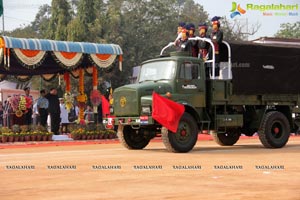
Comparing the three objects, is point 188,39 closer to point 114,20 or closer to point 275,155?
point 275,155

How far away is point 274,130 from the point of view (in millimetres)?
17672

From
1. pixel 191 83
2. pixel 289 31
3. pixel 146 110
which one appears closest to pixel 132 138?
pixel 146 110

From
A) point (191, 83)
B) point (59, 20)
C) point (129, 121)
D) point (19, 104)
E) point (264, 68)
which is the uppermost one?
point (59, 20)

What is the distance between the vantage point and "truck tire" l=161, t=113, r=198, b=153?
15.5 m

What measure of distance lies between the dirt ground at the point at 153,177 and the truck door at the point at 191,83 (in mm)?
2311

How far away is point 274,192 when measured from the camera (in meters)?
8.47

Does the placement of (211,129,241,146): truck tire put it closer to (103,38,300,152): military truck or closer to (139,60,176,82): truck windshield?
(103,38,300,152): military truck

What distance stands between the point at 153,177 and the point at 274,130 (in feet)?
26.9

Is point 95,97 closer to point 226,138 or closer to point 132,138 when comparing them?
point 226,138

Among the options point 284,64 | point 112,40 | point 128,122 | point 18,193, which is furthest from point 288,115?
point 112,40

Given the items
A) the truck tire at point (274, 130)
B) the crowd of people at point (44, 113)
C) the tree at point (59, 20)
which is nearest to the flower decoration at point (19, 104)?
the crowd of people at point (44, 113)

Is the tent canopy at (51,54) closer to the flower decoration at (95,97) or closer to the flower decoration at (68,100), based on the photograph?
the flower decoration at (95,97)

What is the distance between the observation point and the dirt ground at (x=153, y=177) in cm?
841

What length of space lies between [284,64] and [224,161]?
239 inches
